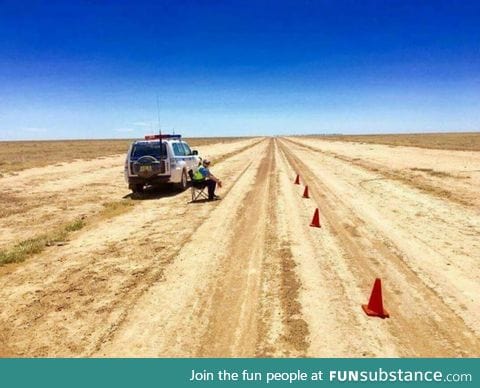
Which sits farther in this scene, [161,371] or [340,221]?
[340,221]

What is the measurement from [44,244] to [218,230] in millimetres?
4024

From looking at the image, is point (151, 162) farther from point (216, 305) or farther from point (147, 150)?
point (216, 305)

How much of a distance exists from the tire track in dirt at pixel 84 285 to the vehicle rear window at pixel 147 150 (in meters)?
4.69

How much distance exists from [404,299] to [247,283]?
2348 millimetres

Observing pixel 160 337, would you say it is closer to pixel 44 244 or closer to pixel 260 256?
pixel 260 256

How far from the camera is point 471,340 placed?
4.56 metres

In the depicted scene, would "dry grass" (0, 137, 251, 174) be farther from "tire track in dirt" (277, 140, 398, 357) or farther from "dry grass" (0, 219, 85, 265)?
"tire track in dirt" (277, 140, 398, 357)

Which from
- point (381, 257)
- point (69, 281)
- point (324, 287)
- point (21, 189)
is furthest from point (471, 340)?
point (21, 189)

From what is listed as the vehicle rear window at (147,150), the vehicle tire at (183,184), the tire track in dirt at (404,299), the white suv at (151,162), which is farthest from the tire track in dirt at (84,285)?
the vehicle tire at (183,184)

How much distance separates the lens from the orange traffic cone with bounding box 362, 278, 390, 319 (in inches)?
203

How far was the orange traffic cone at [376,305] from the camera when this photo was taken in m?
5.15

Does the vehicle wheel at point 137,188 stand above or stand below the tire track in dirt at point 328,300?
above

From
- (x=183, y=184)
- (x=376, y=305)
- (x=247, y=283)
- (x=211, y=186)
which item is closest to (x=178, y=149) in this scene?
(x=183, y=184)

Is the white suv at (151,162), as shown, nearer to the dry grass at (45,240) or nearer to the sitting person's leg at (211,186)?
the sitting person's leg at (211,186)
